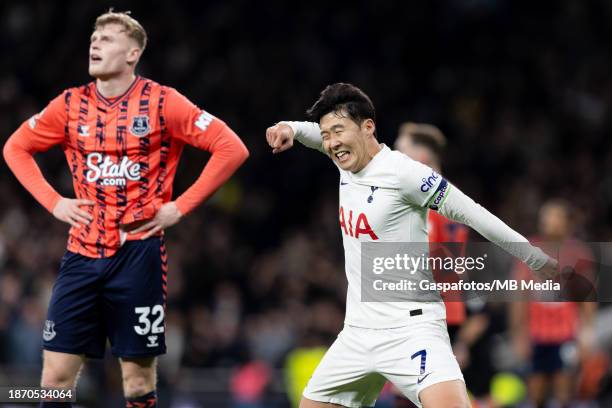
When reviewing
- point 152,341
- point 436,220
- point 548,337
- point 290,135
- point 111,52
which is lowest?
point 152,341

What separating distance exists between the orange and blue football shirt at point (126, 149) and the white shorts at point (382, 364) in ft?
3.92

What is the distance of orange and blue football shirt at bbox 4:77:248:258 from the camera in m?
5.84

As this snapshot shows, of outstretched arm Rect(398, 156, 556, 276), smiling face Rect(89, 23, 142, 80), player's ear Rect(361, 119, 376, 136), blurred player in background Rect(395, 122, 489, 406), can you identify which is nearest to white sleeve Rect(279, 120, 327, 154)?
player's ear Rect(361, 119, 376, 136)

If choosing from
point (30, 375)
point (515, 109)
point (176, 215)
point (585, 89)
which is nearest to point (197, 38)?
point (515, 109)

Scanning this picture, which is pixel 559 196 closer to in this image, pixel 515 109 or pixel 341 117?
pixel 515 109

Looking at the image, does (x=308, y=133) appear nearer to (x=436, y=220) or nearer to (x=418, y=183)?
(x=418, y=183)

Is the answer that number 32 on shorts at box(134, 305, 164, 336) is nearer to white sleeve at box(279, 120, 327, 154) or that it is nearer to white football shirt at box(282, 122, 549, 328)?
white football shirt at box(282, 122, 549, 328)

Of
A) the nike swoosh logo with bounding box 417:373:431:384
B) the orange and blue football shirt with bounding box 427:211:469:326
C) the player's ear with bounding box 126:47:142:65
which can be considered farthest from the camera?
the orange and blue football shirt with bounding box 427:211:469:326

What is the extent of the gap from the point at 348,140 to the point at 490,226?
81cm

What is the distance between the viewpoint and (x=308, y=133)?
5.74 metres

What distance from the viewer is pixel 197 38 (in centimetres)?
1516

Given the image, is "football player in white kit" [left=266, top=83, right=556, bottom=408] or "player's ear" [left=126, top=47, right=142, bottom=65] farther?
"player's ear" [left=126, top=47, right=142, bottom=65]

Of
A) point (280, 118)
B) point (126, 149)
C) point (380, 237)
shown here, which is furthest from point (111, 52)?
point (280, 118)

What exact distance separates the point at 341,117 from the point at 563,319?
5360 mm
